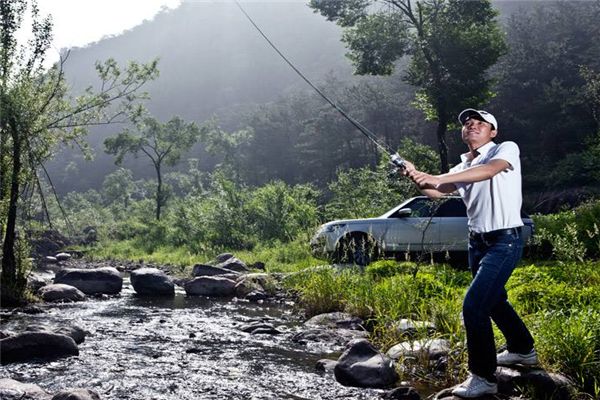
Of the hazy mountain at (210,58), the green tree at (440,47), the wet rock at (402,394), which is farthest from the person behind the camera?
the hazy mountain at (210,58)

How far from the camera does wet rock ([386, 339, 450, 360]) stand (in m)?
5.65

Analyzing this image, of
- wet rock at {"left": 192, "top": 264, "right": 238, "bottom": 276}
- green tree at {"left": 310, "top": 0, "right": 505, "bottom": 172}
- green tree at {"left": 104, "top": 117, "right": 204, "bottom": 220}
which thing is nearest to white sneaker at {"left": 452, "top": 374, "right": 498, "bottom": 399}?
wet rock at {"left": 192, "top": 264, "right": 238, "bottom": 276}

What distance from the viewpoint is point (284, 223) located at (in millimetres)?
21859

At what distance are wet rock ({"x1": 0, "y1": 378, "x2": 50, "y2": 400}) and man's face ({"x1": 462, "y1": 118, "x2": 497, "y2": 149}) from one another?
13.7 ft

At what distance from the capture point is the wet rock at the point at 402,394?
Result: 4992 millimetres

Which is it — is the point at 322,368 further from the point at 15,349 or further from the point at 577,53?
the point at 577,53

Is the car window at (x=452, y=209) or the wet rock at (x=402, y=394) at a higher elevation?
the car window at (x=452, y=209)

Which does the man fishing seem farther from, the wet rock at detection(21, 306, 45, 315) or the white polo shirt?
the wet rock at detection(21, 306, 45, 315)

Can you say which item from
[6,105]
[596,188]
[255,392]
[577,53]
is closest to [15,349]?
[255,392]

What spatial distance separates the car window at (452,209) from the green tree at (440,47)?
10.4 meters

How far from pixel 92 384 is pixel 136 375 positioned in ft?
1.61

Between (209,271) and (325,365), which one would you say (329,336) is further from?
(209,271)

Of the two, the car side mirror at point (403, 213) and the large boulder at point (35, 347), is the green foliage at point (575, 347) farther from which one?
the car side mirror at point (403, 213)

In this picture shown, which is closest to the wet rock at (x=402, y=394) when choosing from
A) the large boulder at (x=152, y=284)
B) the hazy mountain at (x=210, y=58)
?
the large boulder at (x=152, y=284)
